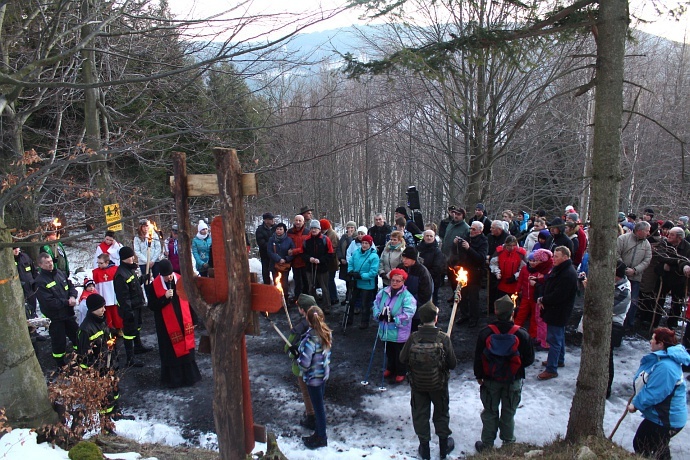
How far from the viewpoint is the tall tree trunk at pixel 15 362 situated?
5.21 m

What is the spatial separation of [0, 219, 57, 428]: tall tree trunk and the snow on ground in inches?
10.8

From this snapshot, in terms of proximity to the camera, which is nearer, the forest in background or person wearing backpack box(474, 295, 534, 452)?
person wearing backpack box(474, 295, 534, 452)

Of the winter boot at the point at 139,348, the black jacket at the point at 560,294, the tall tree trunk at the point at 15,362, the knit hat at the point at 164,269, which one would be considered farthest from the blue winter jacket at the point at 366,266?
the tall tree trunk at the point at 15,362

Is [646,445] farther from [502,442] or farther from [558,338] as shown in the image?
[558,338]

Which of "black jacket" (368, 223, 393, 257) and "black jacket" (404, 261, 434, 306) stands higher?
"black jacket" (368, 223, 393, 257)

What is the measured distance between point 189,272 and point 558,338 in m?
5.61

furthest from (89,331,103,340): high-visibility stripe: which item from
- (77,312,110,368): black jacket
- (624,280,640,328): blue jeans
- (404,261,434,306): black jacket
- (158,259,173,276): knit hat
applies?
(624,280,640,328): blue jeans

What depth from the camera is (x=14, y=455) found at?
475cm

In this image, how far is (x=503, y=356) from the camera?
16.4 feet

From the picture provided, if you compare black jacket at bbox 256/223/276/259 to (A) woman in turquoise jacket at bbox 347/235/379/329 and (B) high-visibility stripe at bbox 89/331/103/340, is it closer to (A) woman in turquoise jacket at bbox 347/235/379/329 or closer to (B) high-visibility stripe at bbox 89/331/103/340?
(A) woman in turquoise jacket at bbox 347/235/379/329

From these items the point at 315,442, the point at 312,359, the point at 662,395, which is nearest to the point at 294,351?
the point at 312,359

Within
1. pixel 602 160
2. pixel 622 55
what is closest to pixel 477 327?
pixel 602 160

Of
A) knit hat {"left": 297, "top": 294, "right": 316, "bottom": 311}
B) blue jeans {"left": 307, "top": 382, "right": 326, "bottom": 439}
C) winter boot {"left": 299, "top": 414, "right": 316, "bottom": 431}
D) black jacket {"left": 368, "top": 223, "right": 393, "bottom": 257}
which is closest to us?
blue jeans {"left": 307, "top": 382, "right": 326, "bottom": 439}

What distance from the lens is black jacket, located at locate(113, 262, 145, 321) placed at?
24.5ft
